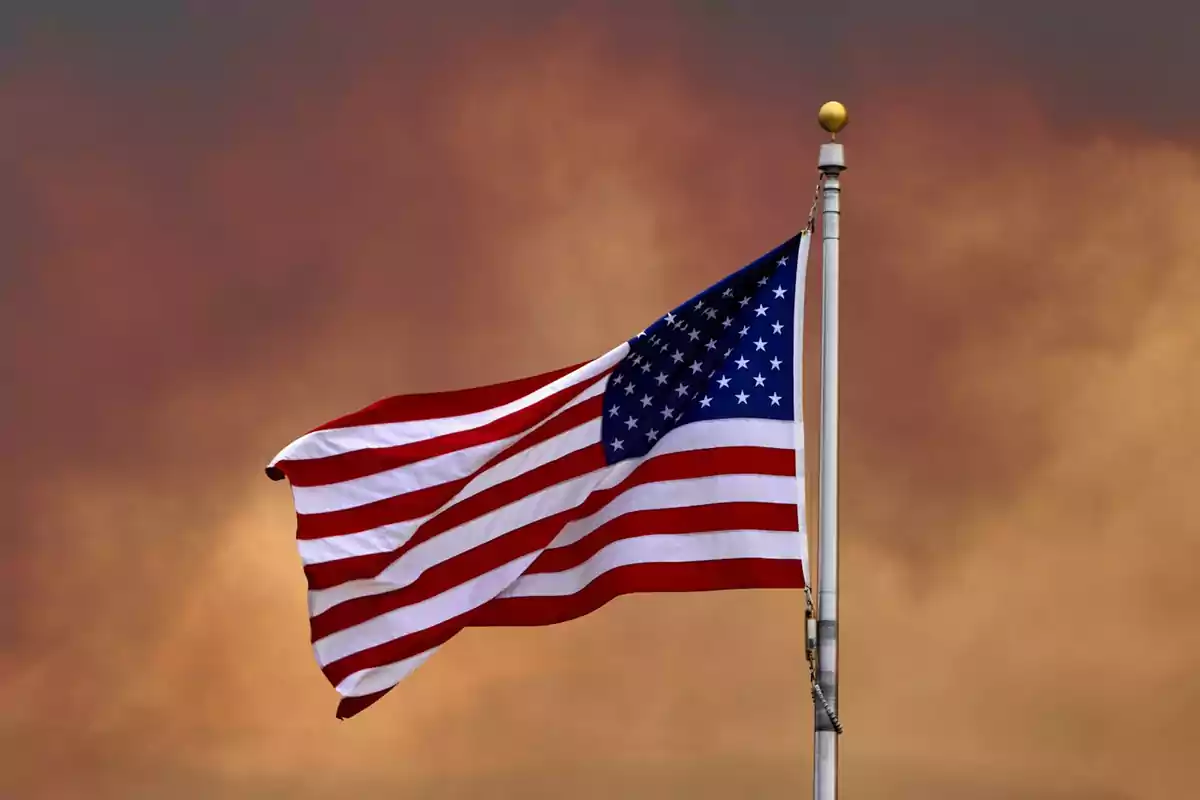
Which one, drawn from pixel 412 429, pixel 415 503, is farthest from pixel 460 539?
pixel 412 429

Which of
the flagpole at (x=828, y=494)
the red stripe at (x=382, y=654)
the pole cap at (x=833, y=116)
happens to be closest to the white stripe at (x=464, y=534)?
the red stripe at (x=382, y=654)

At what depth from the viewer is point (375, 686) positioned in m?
22.5

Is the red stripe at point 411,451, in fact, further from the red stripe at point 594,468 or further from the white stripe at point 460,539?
the white stripe at point 460,539

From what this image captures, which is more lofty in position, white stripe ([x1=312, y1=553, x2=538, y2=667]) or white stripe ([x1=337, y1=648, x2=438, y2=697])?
white stripe ([x1=312, y1=553, x2=538, y2=667])

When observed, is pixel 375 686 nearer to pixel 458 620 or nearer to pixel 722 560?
pixel 458 620

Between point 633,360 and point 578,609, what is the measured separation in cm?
275

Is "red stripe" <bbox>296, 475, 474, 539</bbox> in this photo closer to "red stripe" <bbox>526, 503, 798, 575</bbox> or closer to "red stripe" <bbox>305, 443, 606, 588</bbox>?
"red stripe" <bbox>305, 443, 606, 588</bbox>

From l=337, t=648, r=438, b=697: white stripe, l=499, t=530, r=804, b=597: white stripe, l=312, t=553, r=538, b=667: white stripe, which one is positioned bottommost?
l=337, t=648, r=438, b=697: white stripe

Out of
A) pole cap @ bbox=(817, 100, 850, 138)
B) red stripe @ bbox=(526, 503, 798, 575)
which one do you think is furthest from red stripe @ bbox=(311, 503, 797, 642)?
pole cap @ bbox=(817, 100, 850, 138)

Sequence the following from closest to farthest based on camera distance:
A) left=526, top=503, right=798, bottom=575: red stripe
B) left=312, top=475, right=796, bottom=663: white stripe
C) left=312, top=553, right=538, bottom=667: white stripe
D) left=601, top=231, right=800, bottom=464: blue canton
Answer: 1. left=526, top=503, right=798, bottom=575: red stripe
2. left=312, top=475, right=796, bottom=663: white stripe
3. left=601, top=231, right=800, bottom=464: blue canton
4. left=312, top=553, right=538, bottom=667: white stripe

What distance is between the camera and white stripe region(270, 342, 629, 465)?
22.4 meters

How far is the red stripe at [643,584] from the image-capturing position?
840 inches

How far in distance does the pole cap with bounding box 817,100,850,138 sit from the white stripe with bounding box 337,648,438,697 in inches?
280

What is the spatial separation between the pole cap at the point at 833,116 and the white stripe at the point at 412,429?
3.21m
